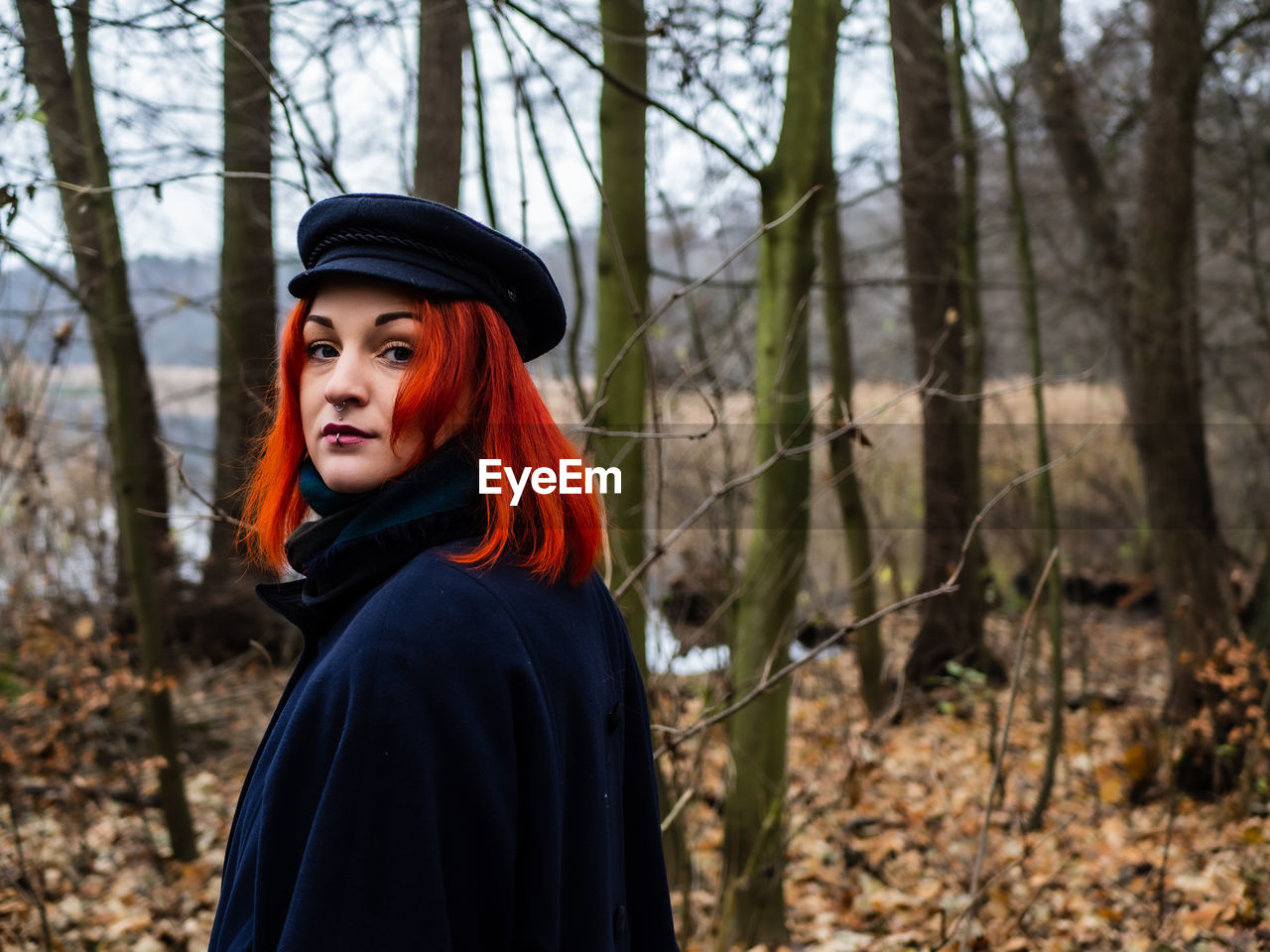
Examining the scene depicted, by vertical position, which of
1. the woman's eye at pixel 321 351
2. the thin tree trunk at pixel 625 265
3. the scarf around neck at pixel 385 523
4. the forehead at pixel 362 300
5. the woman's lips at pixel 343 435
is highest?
the thin tree trunk at pixel 625 265

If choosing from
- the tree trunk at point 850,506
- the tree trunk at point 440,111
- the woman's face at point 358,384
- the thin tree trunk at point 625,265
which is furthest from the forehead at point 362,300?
the tree trunk at point 850,506

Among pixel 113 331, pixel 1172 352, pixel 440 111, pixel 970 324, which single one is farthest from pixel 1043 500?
pixel 113 331

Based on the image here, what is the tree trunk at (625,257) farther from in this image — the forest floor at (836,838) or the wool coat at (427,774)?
the wool coat at (427,774)

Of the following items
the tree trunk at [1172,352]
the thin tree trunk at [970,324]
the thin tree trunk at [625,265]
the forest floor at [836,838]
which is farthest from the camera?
the thin tree trunk at [970,324]

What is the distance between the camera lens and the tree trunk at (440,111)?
3836mm

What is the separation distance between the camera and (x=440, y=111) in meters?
3.88

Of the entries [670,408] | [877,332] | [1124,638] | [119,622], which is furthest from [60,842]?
[877,332]

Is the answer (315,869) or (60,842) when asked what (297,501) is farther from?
(60,842)

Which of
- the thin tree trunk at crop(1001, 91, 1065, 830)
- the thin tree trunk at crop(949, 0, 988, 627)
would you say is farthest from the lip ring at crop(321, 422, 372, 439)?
the thin tree trunk at crop(949, 0, 988, 627)

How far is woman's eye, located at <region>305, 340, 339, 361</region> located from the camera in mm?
1538

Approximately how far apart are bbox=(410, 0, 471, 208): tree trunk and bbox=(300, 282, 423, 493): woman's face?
7.99 feet

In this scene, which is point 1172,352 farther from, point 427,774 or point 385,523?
point 427,774

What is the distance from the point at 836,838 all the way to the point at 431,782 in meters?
4.78

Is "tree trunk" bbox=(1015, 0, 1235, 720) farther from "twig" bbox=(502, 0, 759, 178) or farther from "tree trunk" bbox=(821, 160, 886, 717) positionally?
"twig" bbox=(502, 0, 759, 178)
